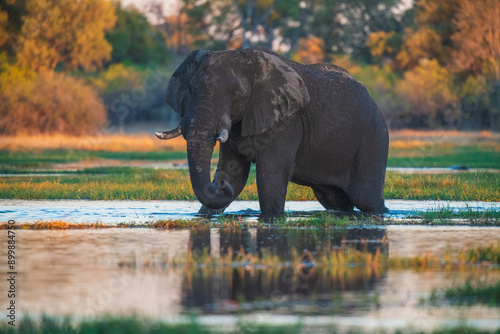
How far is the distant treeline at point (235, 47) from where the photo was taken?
4628 centimetres

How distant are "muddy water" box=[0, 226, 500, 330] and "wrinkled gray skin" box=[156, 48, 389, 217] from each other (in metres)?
1.52

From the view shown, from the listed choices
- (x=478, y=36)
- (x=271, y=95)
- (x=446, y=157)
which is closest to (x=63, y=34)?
(x=478, y=36)

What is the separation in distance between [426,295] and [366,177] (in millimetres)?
6820

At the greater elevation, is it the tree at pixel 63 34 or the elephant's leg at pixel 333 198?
the tree at pixel 63 34

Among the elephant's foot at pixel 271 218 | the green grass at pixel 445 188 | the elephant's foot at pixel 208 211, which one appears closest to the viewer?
the elephant's foot at pixel 271 218

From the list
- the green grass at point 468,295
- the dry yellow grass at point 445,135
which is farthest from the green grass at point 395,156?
→ the green grass at point 468,295

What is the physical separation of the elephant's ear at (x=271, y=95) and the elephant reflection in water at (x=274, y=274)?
79.7 inches

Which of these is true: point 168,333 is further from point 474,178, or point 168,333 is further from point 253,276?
point 474,178

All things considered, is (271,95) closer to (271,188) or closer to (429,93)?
(271,188)

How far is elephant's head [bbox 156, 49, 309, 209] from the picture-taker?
480 inches

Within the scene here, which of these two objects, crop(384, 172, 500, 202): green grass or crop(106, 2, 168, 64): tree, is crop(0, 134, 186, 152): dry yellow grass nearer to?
crop(384, 172, 500, 202): green grass

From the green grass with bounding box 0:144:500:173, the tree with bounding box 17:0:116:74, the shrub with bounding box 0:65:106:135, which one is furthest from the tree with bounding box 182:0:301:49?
the green grass with bounding box 0:144:500:173

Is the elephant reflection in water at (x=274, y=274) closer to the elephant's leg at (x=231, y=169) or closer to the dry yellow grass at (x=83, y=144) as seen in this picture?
the elephant's leg at (x=231, y=169)

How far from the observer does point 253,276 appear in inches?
323
